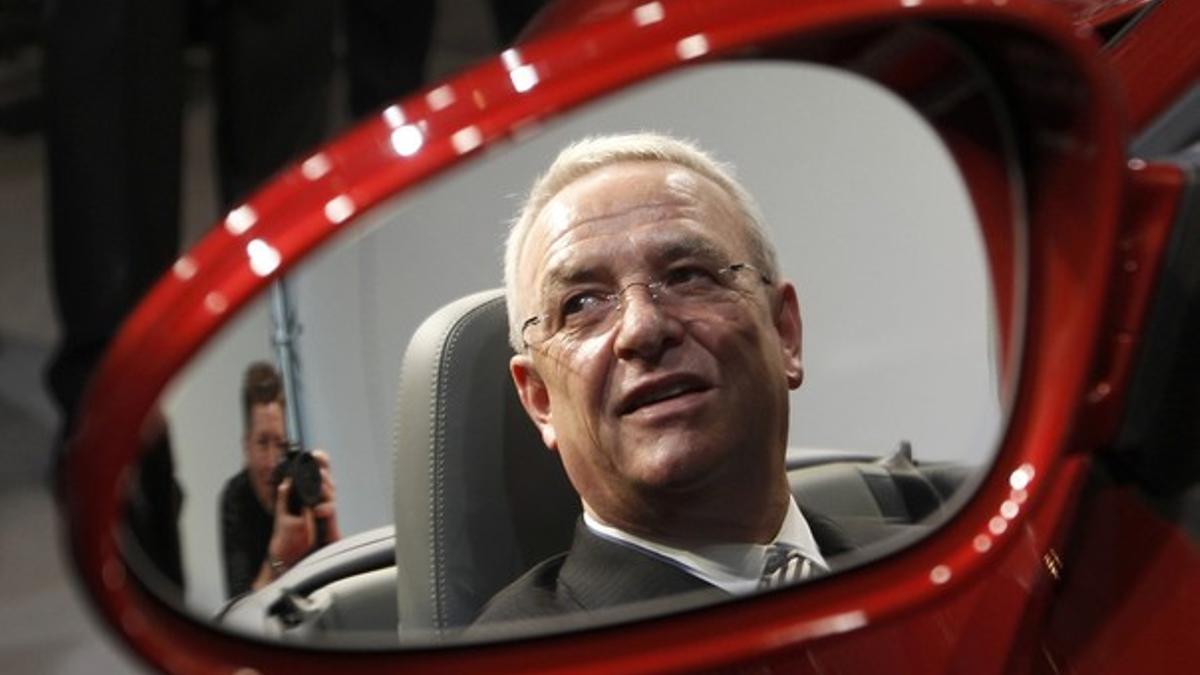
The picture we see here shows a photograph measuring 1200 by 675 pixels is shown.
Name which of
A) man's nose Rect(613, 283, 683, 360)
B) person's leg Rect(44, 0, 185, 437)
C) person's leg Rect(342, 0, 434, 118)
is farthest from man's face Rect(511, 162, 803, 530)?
person's leg Rect(342, 0, 434, 118)

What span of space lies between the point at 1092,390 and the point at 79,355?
4.68 ft

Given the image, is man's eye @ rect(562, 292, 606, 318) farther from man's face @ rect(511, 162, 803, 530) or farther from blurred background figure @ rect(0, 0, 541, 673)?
blurred background figure @ rect(0, 0, 541, 673)

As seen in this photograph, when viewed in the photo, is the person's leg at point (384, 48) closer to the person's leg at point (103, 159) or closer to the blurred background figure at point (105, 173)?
the blurred background figure at point (105, 173)

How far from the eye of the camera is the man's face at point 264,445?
0.56m

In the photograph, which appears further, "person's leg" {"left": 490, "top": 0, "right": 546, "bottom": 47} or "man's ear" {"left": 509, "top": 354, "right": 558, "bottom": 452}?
"person's leg" {"left": 490, "top": 0, "right": 546, "bottom": 47}

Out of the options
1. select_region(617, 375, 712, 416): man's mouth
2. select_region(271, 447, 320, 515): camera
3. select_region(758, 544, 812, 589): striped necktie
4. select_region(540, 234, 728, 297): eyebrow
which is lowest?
select_region(758, 544, 812, 589): striped necktie

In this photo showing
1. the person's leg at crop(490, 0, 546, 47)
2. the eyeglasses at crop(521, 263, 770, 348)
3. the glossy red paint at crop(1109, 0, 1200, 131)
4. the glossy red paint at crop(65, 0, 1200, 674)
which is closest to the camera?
the glossy red paint at crop(65, 0, 1200, 674)

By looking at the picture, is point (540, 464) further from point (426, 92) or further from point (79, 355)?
point (79, 355)

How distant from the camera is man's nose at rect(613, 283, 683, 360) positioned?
24.3 inches

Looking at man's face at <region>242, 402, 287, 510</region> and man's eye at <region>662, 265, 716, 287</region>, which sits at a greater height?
man's eye at <region>662, 265, 716, 287</region>

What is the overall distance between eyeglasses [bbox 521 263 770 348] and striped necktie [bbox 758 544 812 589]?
0.10 meters

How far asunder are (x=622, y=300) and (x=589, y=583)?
10 cm

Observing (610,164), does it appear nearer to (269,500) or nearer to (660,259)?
(660,259)

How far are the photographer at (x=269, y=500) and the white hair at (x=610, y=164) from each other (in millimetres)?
82
